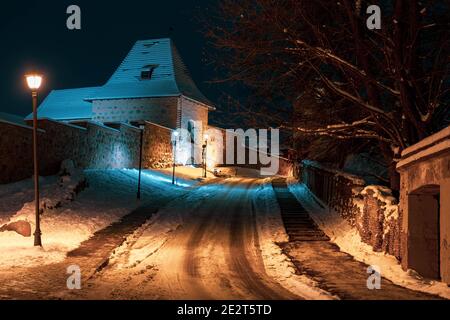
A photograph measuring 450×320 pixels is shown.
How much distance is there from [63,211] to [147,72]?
103 feet

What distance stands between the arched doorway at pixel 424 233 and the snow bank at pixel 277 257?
242cm

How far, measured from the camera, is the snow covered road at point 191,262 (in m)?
8.04

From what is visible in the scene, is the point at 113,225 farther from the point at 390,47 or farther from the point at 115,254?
the point at 390,47

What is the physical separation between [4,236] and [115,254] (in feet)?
12.1

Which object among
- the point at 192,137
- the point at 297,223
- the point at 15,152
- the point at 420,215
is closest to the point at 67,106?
the point at 192,137

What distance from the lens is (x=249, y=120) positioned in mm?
14406

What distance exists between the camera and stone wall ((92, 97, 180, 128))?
42.1m

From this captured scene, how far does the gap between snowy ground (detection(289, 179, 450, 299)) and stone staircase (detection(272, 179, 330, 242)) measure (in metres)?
0.27

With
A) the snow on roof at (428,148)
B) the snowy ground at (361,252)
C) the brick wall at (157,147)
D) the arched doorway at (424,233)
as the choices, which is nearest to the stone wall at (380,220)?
the snowy ground at (361,252)

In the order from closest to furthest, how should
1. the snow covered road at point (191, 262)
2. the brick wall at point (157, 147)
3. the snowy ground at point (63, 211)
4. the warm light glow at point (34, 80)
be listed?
the snow covered road at point (191, 262), the snowy ground at point (63, 211), the warm light glow at point (34, 80), the brick wall at point (157, 147)

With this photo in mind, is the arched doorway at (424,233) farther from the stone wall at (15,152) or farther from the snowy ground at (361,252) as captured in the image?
the stone wall at (15,152)

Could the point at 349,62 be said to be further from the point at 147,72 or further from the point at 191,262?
the point at 147,72

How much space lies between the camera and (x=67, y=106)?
49.4 meters
